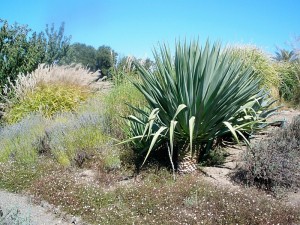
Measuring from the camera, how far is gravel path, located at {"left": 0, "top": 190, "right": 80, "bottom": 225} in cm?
472

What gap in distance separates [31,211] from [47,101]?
6.24m

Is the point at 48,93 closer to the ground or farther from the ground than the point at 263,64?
closer to the ground

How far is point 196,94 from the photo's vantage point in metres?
5.74

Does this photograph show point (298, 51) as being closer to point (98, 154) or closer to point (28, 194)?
point (98, 154)

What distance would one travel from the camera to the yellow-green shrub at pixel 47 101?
10.9 m

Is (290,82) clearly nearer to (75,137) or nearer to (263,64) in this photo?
(263,64)

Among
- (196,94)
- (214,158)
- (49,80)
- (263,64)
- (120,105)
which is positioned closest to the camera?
(196,94)

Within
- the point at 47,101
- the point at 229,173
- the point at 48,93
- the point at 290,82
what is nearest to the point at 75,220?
the point at 229,173

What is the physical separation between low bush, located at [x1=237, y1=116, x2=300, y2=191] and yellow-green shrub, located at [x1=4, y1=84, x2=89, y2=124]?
6513mm

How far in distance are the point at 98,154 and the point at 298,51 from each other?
9746 mm

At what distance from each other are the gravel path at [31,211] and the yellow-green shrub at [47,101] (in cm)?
A: 518

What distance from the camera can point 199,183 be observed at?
5.30m

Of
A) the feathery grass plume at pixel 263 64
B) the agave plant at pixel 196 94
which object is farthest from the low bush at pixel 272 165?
the feathery grass plume at pixel 263 64

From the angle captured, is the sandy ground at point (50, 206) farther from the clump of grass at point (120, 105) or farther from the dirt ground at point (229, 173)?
the clump of grass at point (120, 105)
